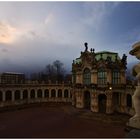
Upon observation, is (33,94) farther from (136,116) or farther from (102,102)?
(136,116)

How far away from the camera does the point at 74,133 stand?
77.8 ft

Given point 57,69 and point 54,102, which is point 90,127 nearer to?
point 54,102

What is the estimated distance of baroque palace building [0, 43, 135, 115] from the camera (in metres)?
35.4

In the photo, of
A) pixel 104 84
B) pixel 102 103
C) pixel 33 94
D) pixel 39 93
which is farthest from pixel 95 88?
pixel 33 94

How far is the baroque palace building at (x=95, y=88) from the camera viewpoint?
1395 inches

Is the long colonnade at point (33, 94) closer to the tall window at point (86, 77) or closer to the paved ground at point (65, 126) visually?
the paved ground at point (65, 126)

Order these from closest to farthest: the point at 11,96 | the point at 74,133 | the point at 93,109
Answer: the point at 74,133 → the point at 93,109 → the point at 11,96

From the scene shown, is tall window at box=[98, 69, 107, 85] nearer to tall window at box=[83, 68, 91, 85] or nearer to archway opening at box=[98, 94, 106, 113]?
tall window at box=[83, 68, 91, 85]

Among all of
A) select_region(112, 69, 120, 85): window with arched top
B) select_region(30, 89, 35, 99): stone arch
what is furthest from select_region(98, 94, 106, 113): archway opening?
select_region(30, 89, 35, 99): stone arch

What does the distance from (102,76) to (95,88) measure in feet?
9.82

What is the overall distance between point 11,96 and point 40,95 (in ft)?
28.7

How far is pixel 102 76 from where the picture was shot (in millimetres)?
37469

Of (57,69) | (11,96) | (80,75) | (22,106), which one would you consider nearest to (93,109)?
(80,75)

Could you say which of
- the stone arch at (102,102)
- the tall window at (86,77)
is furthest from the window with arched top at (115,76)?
the tall window at (86,77)
